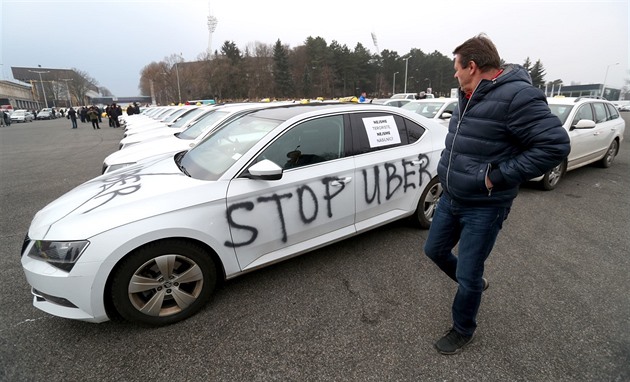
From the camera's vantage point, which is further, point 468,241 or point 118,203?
point 118,203

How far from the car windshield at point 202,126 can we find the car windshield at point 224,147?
2983mm

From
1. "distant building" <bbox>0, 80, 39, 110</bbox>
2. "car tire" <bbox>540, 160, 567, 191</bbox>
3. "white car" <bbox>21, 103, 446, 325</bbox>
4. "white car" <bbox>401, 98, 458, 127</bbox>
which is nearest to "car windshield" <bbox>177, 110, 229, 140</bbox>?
"white car" <bbox>21, 103, 446, 325</bbox>

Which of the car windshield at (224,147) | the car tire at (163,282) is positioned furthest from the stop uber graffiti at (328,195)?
the car windshield at (224,147)

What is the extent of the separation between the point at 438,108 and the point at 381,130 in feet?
20.0

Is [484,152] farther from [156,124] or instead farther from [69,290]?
[156,124]

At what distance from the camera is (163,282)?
2.41 meters

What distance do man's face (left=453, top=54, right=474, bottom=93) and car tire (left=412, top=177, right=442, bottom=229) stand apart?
6.38 ft

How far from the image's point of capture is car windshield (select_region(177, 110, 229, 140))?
6.45 meters

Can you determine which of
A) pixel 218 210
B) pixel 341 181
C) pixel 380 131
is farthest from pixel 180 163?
pixel 380 131

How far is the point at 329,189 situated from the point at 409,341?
4.51 feet

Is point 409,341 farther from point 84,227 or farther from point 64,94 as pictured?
point 64,94

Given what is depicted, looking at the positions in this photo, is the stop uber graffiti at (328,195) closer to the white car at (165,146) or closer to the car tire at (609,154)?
the white car at (165,146)

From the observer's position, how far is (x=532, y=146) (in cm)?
176

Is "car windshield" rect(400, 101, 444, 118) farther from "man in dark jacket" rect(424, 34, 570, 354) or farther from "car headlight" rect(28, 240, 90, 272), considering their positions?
"car headlight" rect(28, 240, 90, 272)
